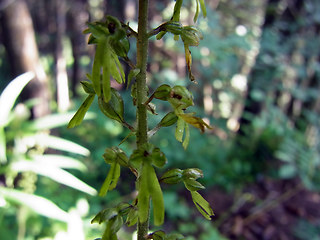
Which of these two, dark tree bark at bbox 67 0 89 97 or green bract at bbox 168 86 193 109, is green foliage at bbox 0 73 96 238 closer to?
green bract at bbox 168 86 193 109

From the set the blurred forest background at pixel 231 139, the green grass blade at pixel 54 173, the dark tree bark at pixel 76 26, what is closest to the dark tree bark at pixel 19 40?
the blurred forest background at pixel 231 139

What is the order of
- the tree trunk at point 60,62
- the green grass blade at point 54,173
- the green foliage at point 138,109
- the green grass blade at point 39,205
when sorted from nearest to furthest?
the green foliage at point 138,109 → the green grass blade at point 39,205 → the green grass blade at point 54,173 → the tree trunk at point 60,62

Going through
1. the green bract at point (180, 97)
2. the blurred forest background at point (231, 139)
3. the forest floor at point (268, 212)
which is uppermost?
the green bract at point (180, 97)

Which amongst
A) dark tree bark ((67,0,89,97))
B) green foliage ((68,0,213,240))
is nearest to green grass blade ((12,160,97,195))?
green foliage ((68,0,213,240))

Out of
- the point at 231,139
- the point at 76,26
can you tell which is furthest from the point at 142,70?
the point at 76,26

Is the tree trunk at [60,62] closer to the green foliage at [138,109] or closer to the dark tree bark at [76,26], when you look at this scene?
the dark tree bark at [76,26]

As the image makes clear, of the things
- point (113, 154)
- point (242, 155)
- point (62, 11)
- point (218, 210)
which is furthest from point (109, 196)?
point (62, 11)

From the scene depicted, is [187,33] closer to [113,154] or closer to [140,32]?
[140,32]

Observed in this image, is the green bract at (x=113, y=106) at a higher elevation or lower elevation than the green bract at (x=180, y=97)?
lower

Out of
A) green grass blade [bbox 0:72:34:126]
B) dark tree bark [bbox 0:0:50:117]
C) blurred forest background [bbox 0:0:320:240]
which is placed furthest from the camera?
dark tree bark [bbox 0:0:50:117]
